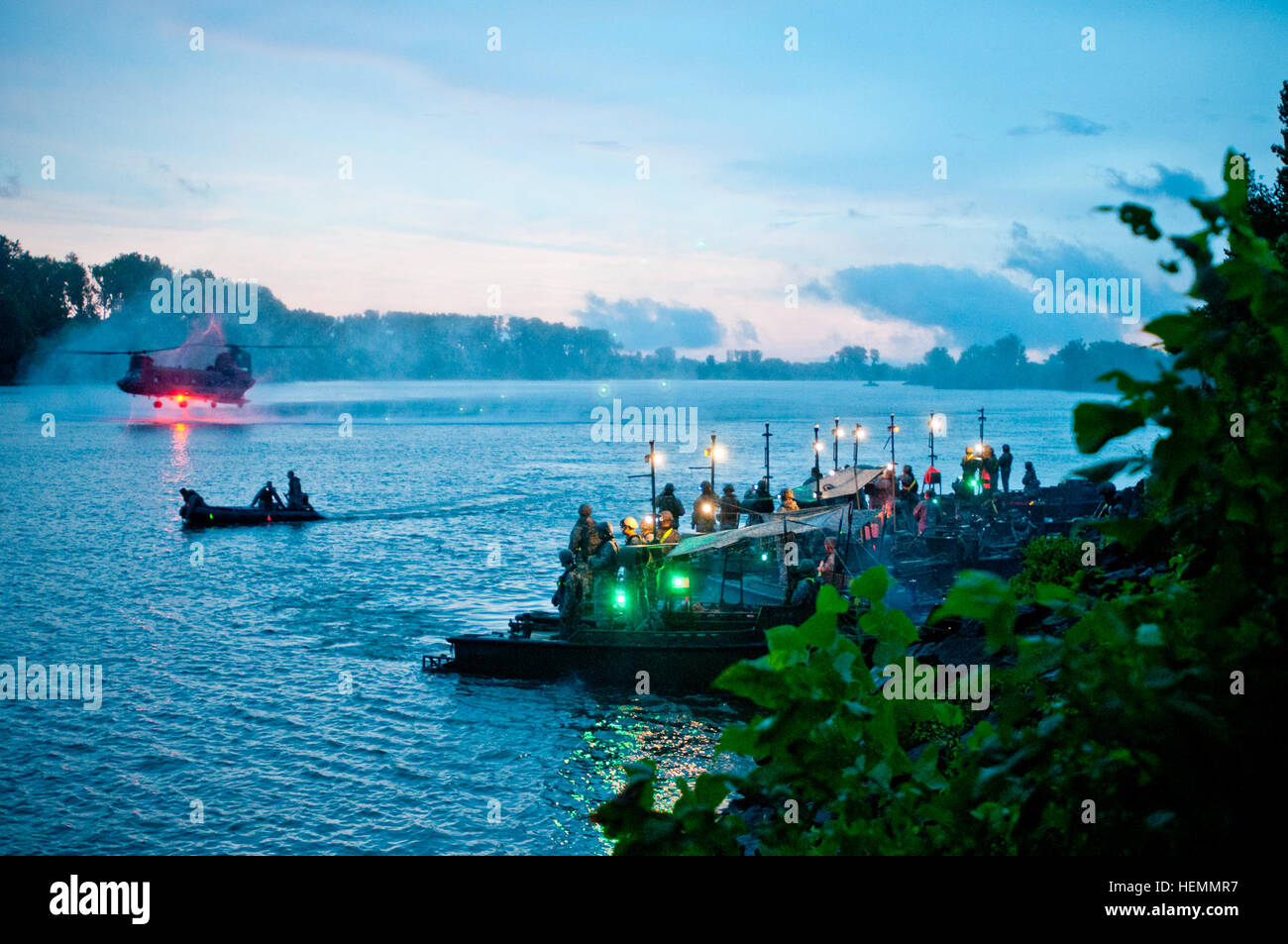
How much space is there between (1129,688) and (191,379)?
5798 inches

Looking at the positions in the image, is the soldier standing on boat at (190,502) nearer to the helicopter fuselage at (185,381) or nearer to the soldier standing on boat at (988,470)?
the soldier standing on boat at (988,470)

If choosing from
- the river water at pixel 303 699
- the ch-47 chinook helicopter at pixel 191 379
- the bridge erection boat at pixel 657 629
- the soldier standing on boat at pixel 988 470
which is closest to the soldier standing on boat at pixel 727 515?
the bridge erection boat at pixel 657 629

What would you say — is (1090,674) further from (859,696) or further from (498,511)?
(498,511)

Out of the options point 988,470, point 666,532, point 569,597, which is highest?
point 988,470

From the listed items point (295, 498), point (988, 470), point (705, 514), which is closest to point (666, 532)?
point (705, 514)

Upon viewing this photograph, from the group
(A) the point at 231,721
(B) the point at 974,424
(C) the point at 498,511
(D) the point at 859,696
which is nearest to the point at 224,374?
(C) the point at 498,511

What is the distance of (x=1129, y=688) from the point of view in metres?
1.89

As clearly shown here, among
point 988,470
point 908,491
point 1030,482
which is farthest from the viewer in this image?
point 1030,482

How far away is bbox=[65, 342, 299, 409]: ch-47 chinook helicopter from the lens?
406 feet

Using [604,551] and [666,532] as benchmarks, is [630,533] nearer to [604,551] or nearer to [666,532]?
[604,551]

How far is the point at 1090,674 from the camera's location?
6.34 feet

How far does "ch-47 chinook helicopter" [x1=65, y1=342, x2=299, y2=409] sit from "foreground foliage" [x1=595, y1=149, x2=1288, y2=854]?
420ft

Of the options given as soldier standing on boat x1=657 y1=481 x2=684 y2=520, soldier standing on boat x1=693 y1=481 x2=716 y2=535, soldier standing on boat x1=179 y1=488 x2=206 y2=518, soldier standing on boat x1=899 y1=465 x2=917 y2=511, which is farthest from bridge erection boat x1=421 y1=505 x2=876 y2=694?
soldier standing on boat x1=179 y1=488 x2=206 y2=518
